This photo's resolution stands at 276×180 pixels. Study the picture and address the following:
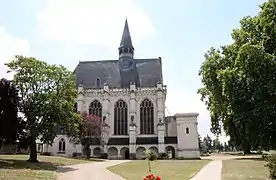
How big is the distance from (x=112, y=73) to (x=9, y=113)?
51977 millimetres

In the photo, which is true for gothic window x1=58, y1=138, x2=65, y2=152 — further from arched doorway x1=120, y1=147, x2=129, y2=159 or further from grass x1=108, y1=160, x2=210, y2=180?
grass x1=108, y1=160, x2=210, y2=180

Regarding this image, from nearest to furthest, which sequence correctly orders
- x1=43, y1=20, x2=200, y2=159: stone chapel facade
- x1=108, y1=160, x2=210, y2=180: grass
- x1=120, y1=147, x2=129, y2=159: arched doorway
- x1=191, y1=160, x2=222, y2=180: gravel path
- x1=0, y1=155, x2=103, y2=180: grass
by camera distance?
x1=0, y1=155, x2=103, y2=180: grass < x1=191, y1=160, x2=222, y2=180: gravel path < x1=108, y1=160, x2=210, y2=180: grass < x1=43, y1=20, x2=200, y2=159: stone chapel facade < x1=120, y1=147, x2=129, y2=159: arched doorway

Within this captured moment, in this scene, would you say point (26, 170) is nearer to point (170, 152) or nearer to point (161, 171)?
point (161, 171)

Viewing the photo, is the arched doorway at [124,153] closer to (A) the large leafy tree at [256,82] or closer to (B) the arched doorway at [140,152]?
(B) the arched doorway at [140,152]

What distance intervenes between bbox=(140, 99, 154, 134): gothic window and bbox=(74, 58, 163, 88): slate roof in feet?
17.4

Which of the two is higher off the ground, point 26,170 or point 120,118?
point 120,118

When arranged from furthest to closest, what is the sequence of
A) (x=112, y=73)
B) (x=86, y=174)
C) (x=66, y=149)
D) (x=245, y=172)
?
1. (x=112, y=73)
2. (x=66, y=149)
3. (x=245, y=172)
4. (x=86, y=174)

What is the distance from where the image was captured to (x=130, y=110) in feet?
247

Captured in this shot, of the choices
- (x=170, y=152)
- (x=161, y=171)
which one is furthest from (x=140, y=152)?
(x=161, y=171)

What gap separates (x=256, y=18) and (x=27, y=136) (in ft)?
84.6

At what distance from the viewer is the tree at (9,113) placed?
31.4 metres

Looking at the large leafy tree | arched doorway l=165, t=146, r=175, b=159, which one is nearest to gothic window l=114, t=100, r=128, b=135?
arched doorway l=165, t=146, r=175, b=159

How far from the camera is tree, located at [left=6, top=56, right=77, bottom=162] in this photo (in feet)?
114

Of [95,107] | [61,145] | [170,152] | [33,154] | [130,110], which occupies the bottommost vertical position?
[170,152]
